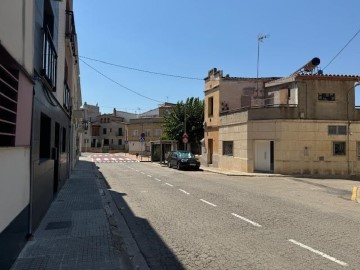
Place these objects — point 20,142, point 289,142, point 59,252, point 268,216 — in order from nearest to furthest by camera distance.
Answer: point 20,142
point 59,252
point 268,216
point 289,142

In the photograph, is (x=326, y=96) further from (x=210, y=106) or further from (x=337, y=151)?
(x=210, y=106)

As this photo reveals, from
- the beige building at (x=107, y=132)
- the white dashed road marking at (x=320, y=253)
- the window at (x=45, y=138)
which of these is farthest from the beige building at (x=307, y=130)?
the beige building at (x=107, y=132)

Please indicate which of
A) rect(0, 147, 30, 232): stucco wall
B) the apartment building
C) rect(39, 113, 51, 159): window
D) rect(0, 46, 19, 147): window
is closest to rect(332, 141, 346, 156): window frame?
rect(39, 113, 51, 159): window

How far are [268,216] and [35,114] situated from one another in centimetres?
656

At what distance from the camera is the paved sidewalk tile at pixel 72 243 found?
221 inches

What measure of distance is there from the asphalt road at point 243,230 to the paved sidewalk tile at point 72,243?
2.40 feet

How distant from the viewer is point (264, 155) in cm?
2700

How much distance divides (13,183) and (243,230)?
16.9 feet

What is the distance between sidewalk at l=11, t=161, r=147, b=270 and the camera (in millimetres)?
5664

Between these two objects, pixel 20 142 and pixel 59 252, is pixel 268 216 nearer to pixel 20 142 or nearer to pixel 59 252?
pixel 59 252

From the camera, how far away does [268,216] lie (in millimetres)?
10367

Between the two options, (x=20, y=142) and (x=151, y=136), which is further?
(x=151, y=136)

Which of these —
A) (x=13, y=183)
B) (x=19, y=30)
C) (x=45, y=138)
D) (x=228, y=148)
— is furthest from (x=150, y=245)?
(x=228, y=148)

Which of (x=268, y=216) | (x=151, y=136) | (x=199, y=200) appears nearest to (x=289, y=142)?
(x=199, y=200)
